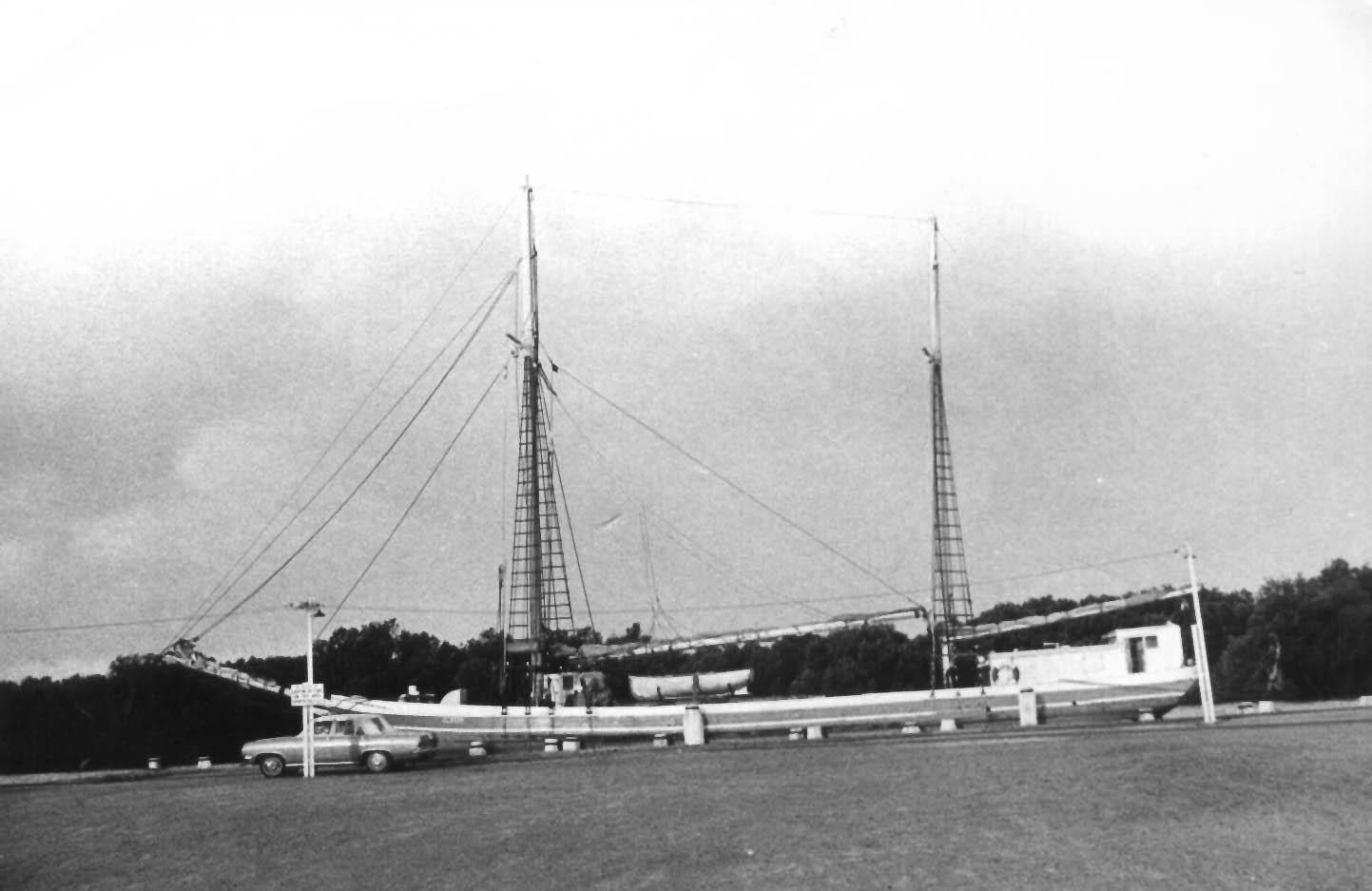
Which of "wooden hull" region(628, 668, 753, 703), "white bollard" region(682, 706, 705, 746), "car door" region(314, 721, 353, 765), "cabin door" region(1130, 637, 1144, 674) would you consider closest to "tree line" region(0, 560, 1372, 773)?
"wooden hull" region(628, 668, 753, 703)

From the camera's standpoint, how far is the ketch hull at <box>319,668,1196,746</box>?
45.3 metres

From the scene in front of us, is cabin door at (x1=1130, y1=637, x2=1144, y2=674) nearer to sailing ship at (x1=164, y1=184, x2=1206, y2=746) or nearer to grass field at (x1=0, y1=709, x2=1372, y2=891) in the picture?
sailing ship at (x1=164, y1=184, x2=1206, y2=746)

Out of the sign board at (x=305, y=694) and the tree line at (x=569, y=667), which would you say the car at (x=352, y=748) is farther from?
the tree line at (x=569, y=667)

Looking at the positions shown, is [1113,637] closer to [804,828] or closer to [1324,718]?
[1324,718]

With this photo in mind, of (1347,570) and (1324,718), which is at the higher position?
(1347,570)

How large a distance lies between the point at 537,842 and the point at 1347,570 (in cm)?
8284

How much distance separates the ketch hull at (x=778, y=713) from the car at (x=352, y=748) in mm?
13450

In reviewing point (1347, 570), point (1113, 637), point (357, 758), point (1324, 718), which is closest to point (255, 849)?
point (357, 758)

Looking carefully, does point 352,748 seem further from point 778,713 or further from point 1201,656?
point 1201,656

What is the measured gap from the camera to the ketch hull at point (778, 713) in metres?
45.3

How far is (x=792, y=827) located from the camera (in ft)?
53.7

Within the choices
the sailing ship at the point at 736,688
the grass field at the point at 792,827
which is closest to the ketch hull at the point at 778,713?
the sailing ship at the point at 736,688

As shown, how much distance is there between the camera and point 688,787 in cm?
2123

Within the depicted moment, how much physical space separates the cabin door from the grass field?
73.8ft
